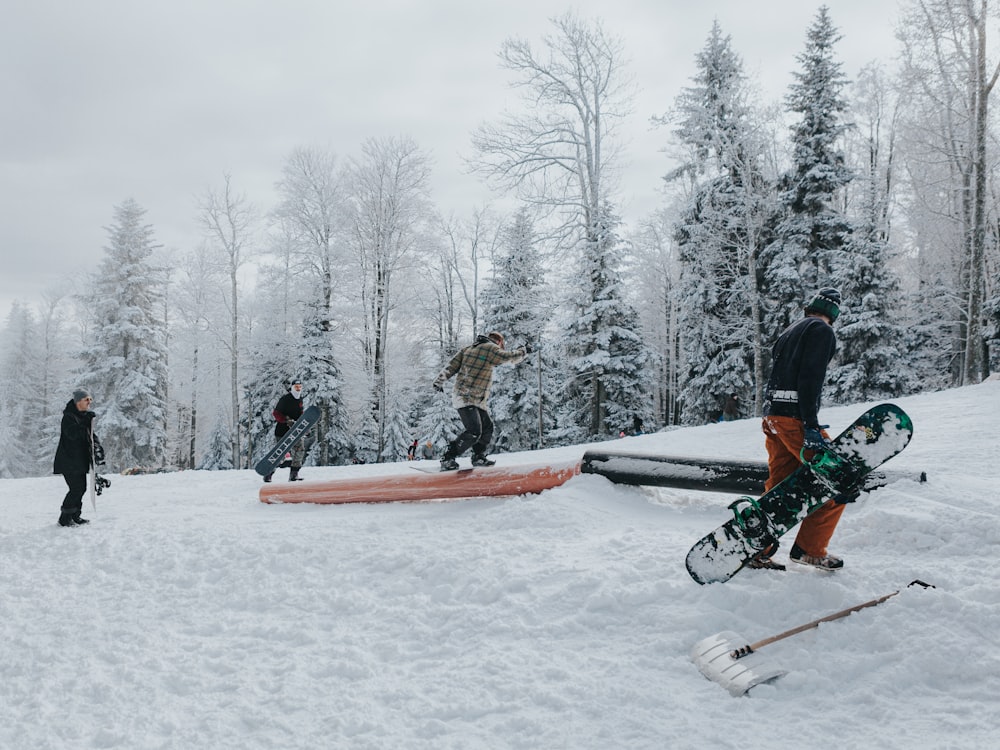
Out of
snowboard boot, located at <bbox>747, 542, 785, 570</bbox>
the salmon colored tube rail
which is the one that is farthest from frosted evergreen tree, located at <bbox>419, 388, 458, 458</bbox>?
snowboard boot, located at <bbox>747, 542, 785, 570</bbox>

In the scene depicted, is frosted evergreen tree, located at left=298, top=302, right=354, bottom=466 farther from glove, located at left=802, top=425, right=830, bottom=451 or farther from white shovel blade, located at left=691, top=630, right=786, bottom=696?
white shovel blade, located at left=691, top=630, right=786, bottom=696

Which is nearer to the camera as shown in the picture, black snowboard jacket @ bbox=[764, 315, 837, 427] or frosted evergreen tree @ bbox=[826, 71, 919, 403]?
black snowboard jacket @ bbox=[764, 315, 837, 427]

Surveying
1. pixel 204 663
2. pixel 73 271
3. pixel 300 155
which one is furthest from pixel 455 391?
pixel 73 271

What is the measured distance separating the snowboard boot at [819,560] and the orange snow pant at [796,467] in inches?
0.8

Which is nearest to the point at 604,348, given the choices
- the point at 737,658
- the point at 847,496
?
the point at 847,496

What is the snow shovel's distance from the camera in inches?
106

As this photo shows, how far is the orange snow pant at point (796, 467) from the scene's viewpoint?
12.1ft

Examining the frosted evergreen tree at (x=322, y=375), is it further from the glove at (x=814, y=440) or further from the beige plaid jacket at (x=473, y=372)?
the glove at (x=814, y=440)

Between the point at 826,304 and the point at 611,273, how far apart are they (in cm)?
1768

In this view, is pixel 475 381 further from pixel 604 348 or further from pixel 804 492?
pixel 604 348

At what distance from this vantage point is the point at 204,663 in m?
3.36

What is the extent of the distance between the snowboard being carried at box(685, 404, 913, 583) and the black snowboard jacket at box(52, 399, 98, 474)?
715 cm

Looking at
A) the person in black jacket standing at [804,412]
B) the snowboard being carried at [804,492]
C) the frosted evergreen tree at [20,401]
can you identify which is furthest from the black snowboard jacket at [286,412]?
the frosted evergreen tree at [20,401]

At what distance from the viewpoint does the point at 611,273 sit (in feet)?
69.5
